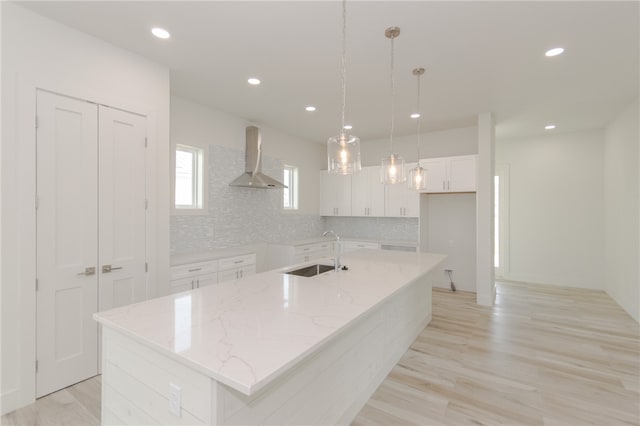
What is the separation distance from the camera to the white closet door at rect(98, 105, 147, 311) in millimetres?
2615

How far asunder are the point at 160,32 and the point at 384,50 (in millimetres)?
1904

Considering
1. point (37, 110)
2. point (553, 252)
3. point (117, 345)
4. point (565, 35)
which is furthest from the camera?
point (553, 252)

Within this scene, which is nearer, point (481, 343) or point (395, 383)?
point (395, 383)

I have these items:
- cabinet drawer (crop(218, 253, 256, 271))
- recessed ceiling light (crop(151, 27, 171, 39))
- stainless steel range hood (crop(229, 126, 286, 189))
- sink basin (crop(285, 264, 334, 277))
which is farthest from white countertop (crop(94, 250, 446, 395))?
stainless steel range hood (crop(229, 126, 286, 189))

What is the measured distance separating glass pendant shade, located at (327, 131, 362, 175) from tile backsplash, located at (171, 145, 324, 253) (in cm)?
255

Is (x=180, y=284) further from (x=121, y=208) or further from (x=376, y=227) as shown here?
(x=376, y=227)

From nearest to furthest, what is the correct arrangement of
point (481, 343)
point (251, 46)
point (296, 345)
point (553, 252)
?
point (296, 345), point (251, 46), point (481, 343), point (553, 252)

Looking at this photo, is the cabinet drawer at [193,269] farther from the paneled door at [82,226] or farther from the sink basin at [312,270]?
the sink basin at [312,270]

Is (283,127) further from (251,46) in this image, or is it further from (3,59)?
(3,59)

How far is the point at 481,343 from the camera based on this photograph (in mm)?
3322

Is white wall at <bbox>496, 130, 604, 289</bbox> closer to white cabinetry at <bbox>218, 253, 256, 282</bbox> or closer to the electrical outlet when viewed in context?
white cabinetry at <bbox>218, 253, 256, 282</bbox>

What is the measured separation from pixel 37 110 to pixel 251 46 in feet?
5.58

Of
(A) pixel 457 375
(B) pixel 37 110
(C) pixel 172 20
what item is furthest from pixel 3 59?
(A) pixel 457 375

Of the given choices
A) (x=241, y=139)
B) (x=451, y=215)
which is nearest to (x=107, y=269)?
(x=241, y=139)
